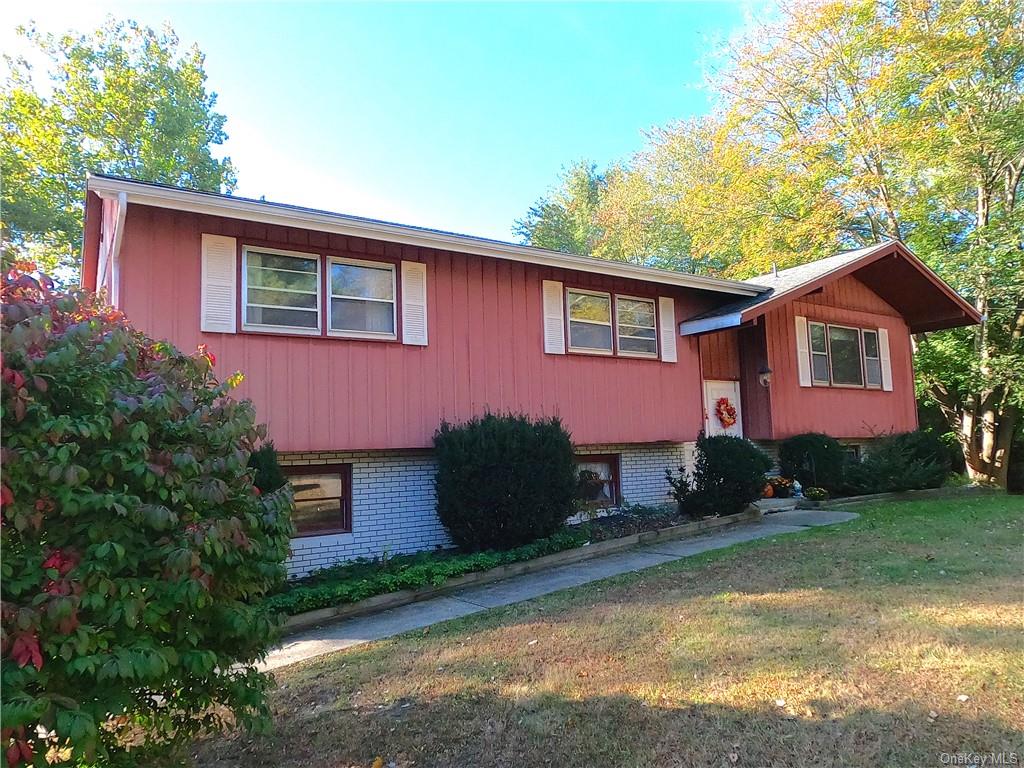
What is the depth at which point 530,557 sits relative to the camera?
25.5 ft

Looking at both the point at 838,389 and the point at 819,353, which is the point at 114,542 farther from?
the point at 838,389

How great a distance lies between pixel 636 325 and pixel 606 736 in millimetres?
8194

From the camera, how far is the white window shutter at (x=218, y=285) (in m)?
7.24

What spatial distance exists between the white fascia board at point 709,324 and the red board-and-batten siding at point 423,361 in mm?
216

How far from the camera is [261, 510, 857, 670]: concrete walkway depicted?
5.59 meters

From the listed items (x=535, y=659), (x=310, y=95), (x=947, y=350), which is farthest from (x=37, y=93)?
(x=947, y=350)

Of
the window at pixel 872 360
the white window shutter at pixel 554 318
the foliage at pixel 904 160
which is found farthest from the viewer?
the foliage at pixel 904 160

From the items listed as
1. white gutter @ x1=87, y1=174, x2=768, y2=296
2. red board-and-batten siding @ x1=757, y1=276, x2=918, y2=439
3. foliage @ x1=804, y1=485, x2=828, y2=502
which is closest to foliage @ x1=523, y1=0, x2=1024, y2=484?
red board-and-batten siding @ x1=757, y1=276, x2=918, y2=439

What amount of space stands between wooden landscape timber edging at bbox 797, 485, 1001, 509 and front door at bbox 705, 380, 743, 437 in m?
1.88

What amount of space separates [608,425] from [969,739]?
23.7ft

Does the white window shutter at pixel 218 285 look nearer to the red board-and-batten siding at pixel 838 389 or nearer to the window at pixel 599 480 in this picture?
the window at pixel 599 480

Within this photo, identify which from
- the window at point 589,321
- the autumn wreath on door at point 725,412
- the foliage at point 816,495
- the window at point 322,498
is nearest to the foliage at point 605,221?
the autumn wreath on door at point 725,412

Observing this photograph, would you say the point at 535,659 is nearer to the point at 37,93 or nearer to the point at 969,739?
the point at 969,739

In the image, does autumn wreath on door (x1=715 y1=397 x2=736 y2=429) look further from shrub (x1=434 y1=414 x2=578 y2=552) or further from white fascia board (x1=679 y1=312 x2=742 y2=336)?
shrub (x1=434 y1=414 x2=578 y2=552)
